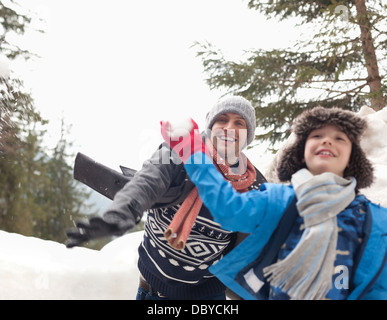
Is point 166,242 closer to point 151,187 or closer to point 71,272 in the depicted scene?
point 151,187

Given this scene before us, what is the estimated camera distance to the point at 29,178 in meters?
9.32

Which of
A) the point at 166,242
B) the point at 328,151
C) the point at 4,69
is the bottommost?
the point at 166,242

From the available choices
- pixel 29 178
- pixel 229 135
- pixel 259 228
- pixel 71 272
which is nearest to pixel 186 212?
pixel 259 228

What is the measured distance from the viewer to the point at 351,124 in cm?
130

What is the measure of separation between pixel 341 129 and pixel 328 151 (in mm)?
130

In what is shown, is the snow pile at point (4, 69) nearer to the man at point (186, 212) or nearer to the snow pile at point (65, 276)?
the snow pile at point (65, 276)

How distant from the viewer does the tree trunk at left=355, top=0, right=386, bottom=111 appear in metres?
5.32

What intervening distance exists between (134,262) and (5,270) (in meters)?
1.15

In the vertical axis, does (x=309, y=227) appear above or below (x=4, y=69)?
below

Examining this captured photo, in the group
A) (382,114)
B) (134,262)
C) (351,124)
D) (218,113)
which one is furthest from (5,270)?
(382,114)

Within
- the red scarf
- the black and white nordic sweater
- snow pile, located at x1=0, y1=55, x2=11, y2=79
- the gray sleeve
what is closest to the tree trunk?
the red scarf

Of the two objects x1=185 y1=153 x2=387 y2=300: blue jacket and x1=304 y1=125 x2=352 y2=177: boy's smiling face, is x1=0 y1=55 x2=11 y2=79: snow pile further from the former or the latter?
x1=304 y1=125 x2=352 y2=177: boy's smiling face

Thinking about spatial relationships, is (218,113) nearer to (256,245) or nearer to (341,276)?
(256,245)
